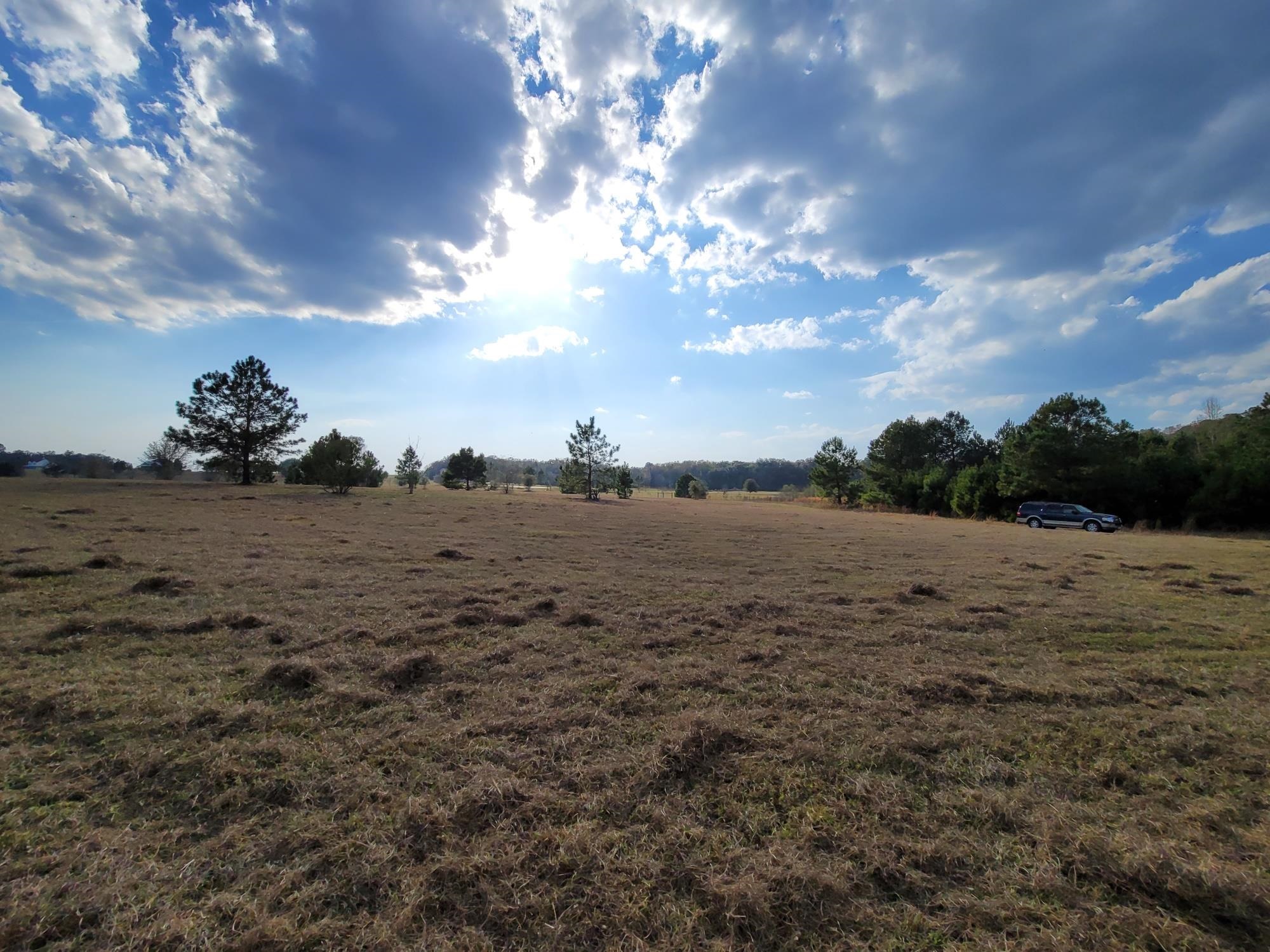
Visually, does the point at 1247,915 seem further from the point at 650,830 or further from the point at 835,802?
the point at 650,830

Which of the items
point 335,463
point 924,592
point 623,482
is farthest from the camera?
point 623,482

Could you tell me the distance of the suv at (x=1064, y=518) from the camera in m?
27.1

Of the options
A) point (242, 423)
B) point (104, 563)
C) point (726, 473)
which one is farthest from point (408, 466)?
point (726, 473)

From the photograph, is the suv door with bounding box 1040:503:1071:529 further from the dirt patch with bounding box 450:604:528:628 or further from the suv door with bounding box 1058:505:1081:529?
the dirt patch with bounding box 450:604:528:628

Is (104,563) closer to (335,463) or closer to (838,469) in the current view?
(335,463)

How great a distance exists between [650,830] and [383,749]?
2.03m

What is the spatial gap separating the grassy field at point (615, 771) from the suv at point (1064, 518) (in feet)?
82.5

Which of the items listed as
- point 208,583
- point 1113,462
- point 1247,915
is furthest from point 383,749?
point 1113,462

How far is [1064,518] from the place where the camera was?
28.9m

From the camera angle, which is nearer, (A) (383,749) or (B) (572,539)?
(A) (383,749)

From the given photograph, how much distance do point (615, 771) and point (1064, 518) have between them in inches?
1430

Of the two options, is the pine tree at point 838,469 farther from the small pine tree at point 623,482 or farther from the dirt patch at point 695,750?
the dirt patch at point 695,750

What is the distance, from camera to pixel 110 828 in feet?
8.66

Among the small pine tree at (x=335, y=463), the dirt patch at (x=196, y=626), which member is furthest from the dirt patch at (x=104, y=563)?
the small pine tree at (x=335, y=463)
